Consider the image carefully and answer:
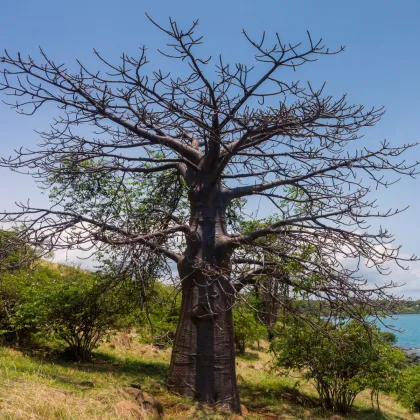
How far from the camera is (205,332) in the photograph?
20.0 ft

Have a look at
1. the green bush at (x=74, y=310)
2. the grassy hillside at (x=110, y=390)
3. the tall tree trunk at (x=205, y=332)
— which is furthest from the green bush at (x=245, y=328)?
the tall tree trunk at (x=205, y=332)

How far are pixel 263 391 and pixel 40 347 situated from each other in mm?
4495

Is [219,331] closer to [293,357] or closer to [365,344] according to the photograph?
[293,357]

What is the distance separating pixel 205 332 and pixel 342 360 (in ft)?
11.0

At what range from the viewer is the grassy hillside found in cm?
396

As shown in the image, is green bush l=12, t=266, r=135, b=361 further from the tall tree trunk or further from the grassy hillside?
the tall tree trunk

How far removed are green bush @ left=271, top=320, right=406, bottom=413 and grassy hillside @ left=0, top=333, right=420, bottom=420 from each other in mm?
545

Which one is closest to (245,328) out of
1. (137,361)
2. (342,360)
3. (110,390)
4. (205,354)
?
(137,361)

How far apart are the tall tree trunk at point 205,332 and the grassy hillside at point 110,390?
0.30 meters

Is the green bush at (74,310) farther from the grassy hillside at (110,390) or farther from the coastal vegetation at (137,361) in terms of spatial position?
the grassy hillside at (110,390)

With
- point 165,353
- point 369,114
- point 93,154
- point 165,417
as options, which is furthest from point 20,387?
point 165,353

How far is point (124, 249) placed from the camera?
243 inches

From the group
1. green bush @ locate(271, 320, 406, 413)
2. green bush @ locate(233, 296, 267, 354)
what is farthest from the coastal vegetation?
green bush @ locate(233, 296, 267, 354)

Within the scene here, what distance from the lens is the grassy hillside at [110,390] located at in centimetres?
Answer: 396
